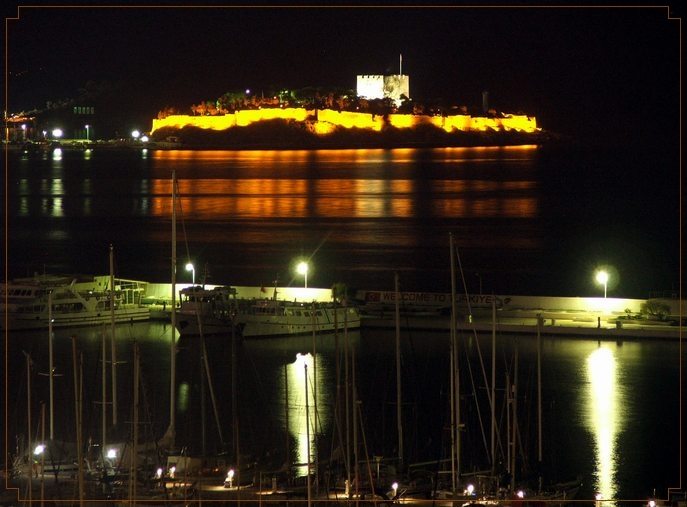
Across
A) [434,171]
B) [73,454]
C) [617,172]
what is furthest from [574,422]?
[617,172]

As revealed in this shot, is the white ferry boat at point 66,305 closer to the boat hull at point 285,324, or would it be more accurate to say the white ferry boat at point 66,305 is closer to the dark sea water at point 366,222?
the dark sea water at point 366,222

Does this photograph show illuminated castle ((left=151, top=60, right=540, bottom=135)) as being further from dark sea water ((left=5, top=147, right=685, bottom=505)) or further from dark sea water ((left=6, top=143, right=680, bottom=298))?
dark sea water ((left=5, top=147, right=685, bottom=505))

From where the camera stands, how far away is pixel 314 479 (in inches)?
191

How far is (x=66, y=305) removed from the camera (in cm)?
962

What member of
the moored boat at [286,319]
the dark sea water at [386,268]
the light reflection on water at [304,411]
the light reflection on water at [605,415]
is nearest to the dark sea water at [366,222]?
the dark sea water at [386,268]

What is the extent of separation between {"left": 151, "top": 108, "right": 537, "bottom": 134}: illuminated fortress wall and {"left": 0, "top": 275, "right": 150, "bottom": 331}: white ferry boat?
42.4 m

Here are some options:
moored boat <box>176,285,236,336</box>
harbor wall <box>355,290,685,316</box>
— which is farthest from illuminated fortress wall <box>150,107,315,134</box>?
moored boat <box>176,285,236,336</box>

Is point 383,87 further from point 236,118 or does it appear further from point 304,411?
point 304,411

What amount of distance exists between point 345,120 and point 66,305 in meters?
45.0

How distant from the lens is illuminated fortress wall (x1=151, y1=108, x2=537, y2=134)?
52594mm

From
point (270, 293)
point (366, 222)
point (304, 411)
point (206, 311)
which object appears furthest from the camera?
point (366, 222)

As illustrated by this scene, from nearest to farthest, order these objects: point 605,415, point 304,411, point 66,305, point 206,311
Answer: point 304,411 < point 605,415 < point 206,311 < point 66,305

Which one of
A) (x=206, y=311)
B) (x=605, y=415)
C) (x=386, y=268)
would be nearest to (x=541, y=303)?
(x=206, y=311)

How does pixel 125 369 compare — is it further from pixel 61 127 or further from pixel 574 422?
pixel 61 127
